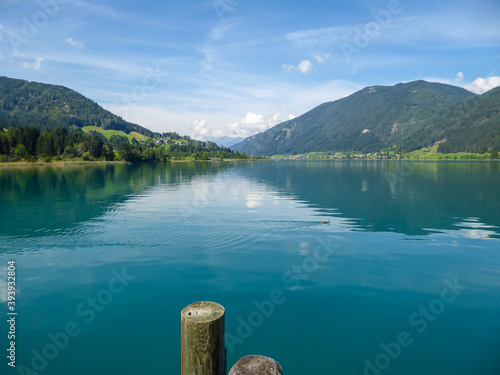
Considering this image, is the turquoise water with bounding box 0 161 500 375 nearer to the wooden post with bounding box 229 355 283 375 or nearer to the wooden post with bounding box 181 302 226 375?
the wooden post with bounding box 181 302 226 375

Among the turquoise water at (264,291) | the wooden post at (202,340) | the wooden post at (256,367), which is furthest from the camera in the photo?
the turquoise water at (264,291)

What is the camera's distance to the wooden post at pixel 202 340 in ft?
20.6

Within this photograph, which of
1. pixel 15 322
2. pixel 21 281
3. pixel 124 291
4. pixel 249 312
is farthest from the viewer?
pixel 21 281

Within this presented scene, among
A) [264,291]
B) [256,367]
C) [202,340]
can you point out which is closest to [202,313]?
[202,340]

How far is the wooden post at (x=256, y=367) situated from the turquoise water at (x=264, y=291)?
5758mm

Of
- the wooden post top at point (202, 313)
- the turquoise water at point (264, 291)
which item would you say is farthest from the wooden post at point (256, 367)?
the turquoise water at point (264, 291)

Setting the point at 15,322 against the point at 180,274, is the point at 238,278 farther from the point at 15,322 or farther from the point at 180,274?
the point at 15,322

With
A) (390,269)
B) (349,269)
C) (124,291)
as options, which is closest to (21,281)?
(124,291)

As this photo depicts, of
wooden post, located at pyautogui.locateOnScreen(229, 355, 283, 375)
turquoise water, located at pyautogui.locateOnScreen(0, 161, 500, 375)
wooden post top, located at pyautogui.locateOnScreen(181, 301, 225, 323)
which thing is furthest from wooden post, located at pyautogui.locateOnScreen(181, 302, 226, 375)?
turquoise water, located at pyautogui.locateOnScreen(0, 161, 500, 375)

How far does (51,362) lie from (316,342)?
33.5ft

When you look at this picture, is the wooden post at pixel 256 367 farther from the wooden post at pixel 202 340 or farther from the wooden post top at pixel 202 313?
the wooden post top at pixel 202 313

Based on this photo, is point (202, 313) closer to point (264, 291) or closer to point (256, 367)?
point (256, 367)

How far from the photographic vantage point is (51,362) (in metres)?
10.9

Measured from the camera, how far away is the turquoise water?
11.3 meters
